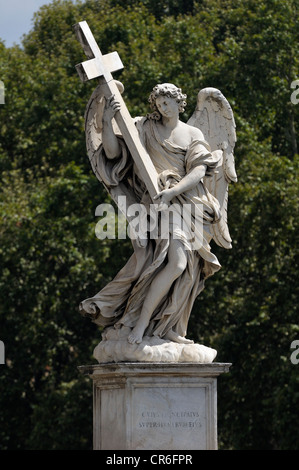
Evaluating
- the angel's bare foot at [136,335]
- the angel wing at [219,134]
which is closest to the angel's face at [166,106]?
the angel wing at [219,134]

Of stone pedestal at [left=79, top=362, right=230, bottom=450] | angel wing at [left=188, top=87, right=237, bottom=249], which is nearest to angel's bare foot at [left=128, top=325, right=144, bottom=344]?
stone pedestal at [left=79, top=362, right=230, bottom=450]

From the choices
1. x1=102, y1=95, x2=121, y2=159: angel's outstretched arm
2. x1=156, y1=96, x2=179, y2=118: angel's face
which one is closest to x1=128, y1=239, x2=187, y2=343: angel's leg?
x1=102, y1=95, x2=121, y2=159: angel's outstretched arm

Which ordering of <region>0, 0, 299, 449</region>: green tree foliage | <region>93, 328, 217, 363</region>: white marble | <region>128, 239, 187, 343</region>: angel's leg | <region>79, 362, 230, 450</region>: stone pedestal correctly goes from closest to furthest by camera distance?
1. <region>79, 362, 230, 450</region>: stone pedestal
2. <region>93, 328, 217, 363</region>: white marble
3. <region>128, 239, 187, 343</region>: angel's leg
4. <region>0, 0, 299, 449</region>: green tree foliage

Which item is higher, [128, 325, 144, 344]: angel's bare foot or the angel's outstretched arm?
the angel's outstretched arm

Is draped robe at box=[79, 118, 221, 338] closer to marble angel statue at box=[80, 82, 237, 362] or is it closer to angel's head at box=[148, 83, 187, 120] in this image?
marble angel statue at box=[80, 82, 237, 362]

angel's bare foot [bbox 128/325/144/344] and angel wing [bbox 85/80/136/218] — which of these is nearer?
angel's bare foot [bbox 128/325/144/344]

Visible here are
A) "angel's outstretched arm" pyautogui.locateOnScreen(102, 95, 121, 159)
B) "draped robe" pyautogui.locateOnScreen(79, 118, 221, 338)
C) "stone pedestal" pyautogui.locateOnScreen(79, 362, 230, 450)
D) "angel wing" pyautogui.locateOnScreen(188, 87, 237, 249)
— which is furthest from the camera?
"angel wing" pyautogui.locateOnScreen(188, 87, 237, 249)

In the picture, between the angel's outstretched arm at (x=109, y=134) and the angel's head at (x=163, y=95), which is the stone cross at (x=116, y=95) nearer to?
the angel's outstretched arm at (x=109, y=134)

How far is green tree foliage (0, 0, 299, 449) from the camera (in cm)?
2441

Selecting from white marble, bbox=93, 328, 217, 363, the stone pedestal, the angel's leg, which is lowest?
the stone pedestal

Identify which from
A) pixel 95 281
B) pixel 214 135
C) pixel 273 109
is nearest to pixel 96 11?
pixel 273 109

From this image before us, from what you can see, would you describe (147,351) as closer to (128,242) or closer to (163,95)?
(163,95)

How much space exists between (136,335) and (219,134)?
253 cm
